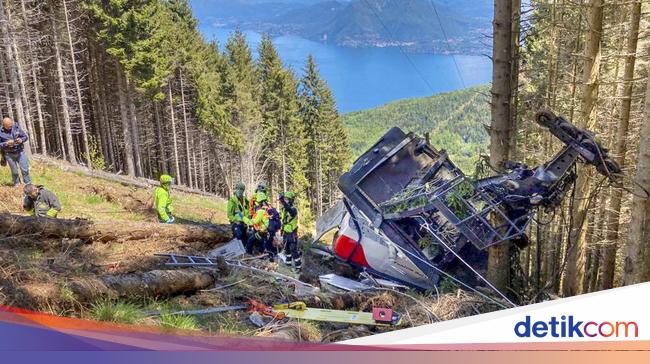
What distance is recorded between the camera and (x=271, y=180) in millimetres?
47219

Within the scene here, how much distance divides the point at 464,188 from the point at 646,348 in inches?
163

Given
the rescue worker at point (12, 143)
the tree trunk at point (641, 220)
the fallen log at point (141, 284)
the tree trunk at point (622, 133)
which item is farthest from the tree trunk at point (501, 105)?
the rescue worker at point (12, 143)

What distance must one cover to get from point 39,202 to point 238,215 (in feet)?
12.2

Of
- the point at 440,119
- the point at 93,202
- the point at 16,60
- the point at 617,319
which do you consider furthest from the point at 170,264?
the point at 440,119

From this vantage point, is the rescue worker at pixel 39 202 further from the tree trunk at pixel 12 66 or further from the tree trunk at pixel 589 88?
the tree trunk at pixel 12 66

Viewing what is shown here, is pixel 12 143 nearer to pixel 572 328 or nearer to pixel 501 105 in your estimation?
pixel 501 105

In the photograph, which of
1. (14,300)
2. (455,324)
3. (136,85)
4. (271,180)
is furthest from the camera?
(271,180)

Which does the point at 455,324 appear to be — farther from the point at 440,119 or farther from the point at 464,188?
the point at 440,119

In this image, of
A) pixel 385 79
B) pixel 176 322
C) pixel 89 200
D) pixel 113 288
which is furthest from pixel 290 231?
pixel 385 79

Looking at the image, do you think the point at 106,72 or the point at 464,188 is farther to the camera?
the point at 106,72

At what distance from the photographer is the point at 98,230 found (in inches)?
335

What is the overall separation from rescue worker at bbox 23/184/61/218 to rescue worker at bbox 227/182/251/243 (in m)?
3.27

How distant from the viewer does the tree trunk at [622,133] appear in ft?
34.9

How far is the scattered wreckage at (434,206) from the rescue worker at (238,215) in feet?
5.35
